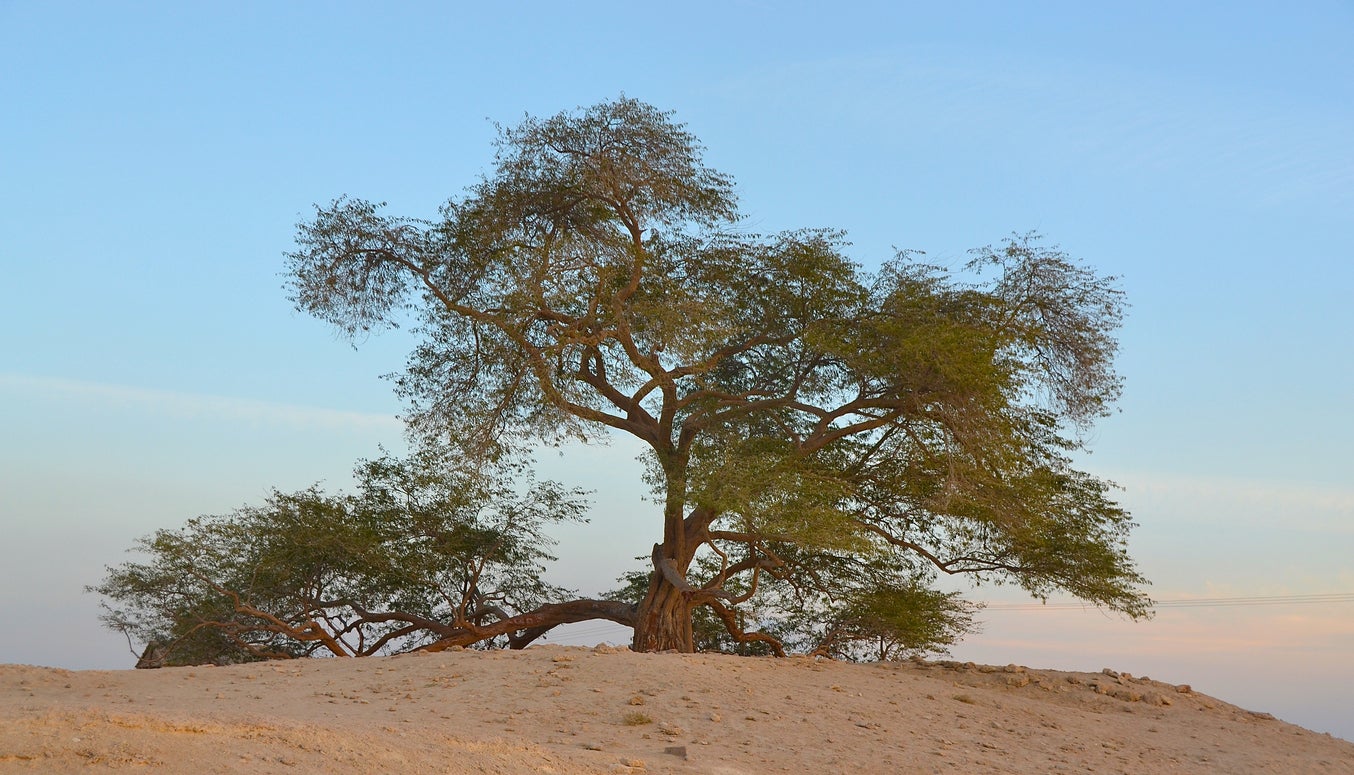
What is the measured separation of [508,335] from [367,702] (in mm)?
7257

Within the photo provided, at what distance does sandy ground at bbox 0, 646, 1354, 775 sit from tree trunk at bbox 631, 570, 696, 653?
3.48 metres

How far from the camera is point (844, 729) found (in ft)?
33.5

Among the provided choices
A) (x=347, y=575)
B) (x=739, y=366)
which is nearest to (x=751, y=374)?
(x=739, y=366)

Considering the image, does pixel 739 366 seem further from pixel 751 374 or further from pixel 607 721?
pixel 607 721

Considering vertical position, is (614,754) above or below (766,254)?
below

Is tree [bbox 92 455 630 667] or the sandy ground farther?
tree [bbox 92 455 630 667]

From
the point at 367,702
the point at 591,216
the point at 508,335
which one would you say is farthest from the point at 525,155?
the point at 367,702

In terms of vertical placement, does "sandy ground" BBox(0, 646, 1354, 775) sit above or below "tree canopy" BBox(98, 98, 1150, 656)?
below

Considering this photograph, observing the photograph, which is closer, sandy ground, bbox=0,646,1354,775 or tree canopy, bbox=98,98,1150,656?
sandy ground, bbox=0,646,1354,775

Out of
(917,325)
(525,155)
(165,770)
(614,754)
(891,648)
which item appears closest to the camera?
(165,770)

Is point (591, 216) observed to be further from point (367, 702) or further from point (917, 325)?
point (367, 702)

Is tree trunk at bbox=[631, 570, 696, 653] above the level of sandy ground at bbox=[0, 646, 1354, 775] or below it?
above

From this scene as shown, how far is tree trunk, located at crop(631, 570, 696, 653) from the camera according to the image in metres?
16.8

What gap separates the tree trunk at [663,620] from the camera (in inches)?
659
